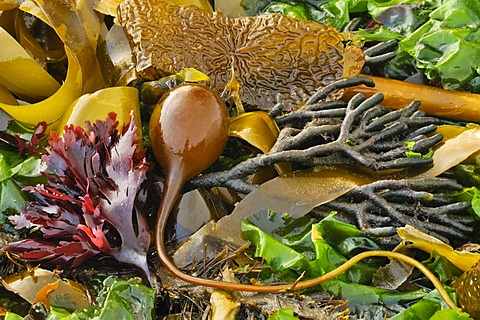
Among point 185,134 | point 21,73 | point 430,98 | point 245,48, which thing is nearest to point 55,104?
point 21,73

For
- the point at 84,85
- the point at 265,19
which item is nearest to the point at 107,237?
the point at 84,85

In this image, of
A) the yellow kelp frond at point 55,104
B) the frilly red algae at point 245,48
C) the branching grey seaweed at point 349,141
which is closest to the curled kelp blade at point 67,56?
the yellow kelp frond at point 55,104

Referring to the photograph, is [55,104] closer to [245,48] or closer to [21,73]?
[21,73]

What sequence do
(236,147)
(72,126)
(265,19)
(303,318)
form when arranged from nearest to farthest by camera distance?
(303,318) → (72,126) → (236,147) → (265,19)

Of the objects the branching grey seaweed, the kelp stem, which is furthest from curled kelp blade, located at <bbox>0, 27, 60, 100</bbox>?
the kelp stem

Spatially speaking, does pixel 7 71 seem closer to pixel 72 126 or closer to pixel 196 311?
pixel 72 126

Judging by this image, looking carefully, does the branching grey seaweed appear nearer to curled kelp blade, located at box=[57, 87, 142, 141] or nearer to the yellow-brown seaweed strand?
the yellow-brown seaweed strand
